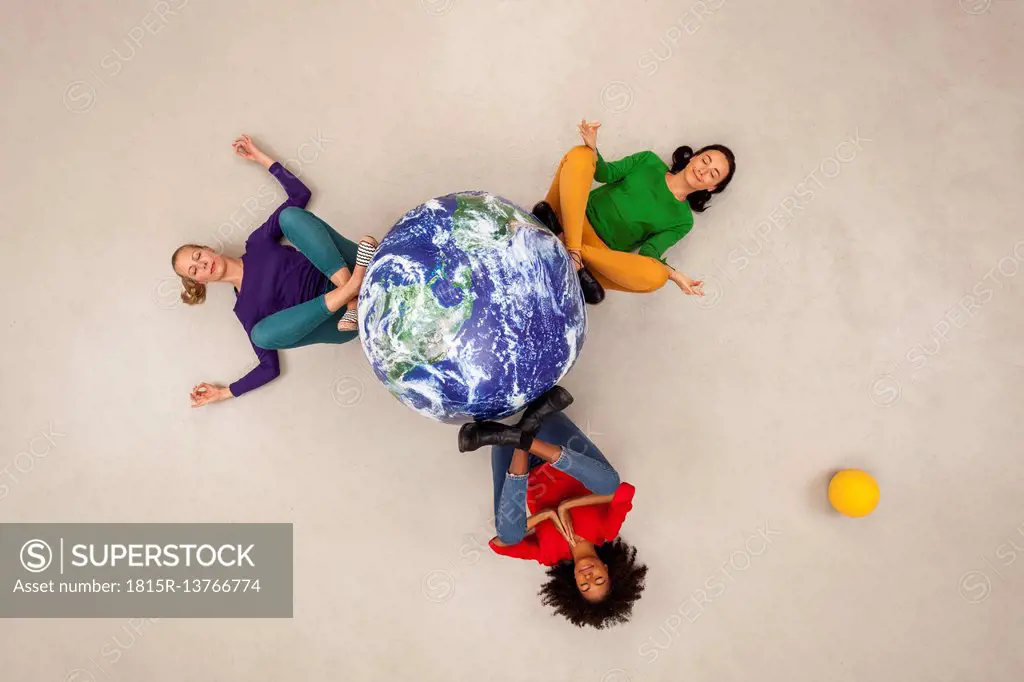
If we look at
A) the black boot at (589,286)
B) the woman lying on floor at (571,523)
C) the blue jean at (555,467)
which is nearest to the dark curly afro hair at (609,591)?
the woman lying on floor at (571,523)

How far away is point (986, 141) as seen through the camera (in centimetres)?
348

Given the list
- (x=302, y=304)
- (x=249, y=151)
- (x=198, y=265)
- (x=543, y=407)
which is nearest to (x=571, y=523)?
(x=543, y=407)

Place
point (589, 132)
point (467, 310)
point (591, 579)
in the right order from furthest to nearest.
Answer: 1. point (591, 579)
2. point (589, 132)
3. point (467, 310)

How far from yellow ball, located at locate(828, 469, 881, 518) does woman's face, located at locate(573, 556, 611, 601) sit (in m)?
1.41

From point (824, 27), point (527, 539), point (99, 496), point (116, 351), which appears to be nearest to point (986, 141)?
point (824, 27)

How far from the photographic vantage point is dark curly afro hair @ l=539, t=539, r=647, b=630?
118 inches

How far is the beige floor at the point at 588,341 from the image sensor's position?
137 inches

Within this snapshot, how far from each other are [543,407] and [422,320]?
71 cm

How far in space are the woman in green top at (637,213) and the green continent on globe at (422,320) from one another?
100 centimetres

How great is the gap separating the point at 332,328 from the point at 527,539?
142cm

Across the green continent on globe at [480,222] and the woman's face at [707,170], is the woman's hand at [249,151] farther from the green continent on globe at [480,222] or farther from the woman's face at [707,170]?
the woman's face at [707,170]

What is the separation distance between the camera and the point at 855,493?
3293 millimetres

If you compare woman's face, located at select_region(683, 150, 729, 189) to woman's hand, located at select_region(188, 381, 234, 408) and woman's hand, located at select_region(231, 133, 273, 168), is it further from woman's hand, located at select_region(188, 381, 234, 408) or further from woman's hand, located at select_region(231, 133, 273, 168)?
woman's hand, located at select_region(188, 381, 234, 408)

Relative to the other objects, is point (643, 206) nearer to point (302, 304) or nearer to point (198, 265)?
point (302, 304)
